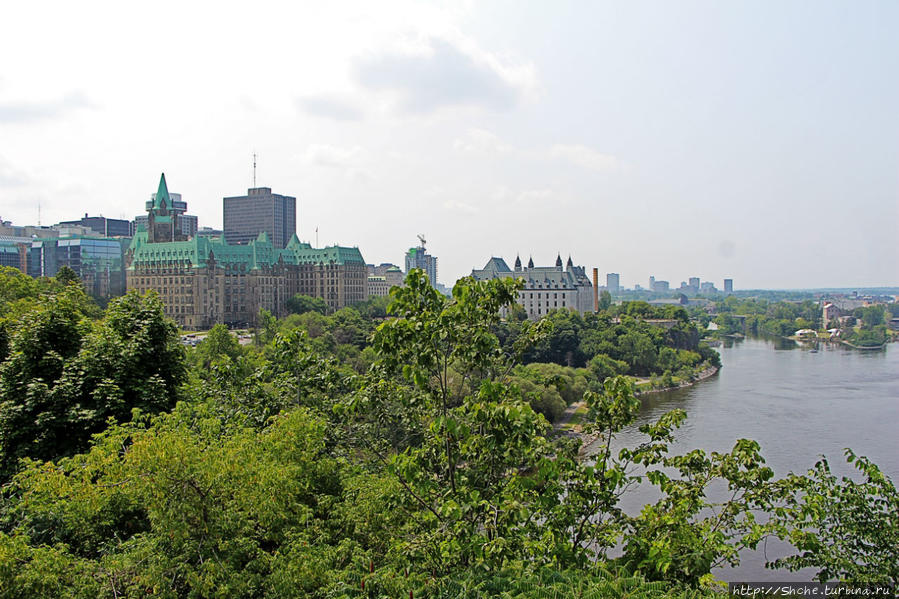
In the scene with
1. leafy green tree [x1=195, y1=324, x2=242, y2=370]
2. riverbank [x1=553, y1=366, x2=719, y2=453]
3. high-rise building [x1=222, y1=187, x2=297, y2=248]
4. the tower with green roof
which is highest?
high-rise building [x1=222, y1=187, x2=297, y2=248]

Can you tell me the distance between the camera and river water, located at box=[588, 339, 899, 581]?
34062 mm

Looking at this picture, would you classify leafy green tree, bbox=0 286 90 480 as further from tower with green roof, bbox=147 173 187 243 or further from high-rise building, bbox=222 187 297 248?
high-rise building, bbox=222 187 297 248

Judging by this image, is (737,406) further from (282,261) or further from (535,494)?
(282,261)

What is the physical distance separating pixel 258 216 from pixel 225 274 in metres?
77.8

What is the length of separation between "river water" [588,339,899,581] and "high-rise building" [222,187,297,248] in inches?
4735

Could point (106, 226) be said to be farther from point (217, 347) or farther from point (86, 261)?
point (217, 347)

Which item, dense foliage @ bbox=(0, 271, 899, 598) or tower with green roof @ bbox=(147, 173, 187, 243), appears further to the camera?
tower with green roof @ bbox=(147, 173, 187, 243)

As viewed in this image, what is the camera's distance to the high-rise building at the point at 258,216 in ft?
571

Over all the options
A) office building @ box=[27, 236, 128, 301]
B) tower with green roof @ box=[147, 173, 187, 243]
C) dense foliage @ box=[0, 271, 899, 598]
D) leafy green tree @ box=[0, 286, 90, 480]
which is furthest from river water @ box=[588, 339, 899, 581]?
office building @ box=[27, 236, 128, 301]

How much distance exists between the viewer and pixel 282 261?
374 ft

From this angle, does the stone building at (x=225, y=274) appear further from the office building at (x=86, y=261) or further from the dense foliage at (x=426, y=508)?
the dense foliage at (x=426, y=508)

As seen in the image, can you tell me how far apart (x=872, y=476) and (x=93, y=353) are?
1599 centimetres

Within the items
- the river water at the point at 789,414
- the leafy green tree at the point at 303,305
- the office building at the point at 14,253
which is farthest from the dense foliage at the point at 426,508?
the office building at the point at 14,253

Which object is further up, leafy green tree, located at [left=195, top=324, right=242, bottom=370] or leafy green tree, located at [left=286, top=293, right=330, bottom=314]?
leafy green tree, located at [left=286, top=293, right=330, bottom=314]
